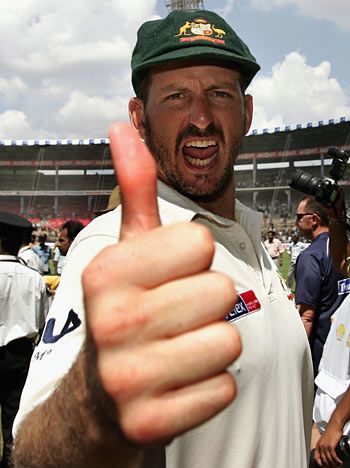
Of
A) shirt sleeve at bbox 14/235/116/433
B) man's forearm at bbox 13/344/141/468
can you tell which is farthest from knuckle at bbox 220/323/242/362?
shirt sleeve at bbox 14/235/116/433

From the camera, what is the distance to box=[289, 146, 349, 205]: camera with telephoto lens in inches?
140

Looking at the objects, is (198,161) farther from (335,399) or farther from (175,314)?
(335,399)

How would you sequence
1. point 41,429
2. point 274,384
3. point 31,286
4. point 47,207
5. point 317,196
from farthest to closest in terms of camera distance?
1. point 47,207
2. point 31,286
3. point 317,196
4. point 274,384
5. point 41,429

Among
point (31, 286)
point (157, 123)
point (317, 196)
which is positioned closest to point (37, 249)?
point (31, 286)

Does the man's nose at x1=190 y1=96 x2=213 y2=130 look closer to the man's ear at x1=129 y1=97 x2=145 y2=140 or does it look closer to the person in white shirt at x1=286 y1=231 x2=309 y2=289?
the man's ear at x1=129 y1=97 x2=145 y2=140

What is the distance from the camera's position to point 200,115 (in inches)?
65.3

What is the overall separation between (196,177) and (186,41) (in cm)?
40

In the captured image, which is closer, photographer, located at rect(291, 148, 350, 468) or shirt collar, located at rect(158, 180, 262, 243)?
shirt collar, located at rect(158, 180, 262, 243)

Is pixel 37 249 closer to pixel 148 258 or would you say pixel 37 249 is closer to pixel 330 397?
pixel 330 397

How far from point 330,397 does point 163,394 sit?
2455 millimetres

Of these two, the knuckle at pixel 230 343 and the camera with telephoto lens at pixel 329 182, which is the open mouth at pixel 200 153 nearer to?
the knuckle at pixel 230 343

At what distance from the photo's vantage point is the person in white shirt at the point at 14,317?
3.99 m

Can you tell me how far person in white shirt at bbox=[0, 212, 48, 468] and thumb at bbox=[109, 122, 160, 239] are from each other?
3578 millimetres

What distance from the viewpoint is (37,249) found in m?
13.5
